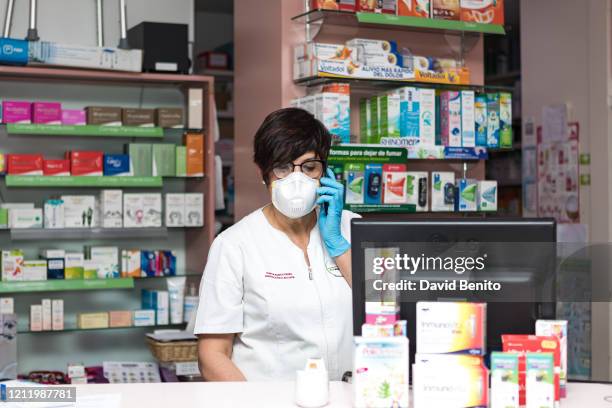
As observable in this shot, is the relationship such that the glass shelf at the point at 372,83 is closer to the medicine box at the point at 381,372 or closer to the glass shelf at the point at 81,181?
the glass shelf at the point at 81,181

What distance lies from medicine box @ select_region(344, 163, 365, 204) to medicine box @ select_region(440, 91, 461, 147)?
0.55 m

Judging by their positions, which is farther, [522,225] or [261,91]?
[261,91]

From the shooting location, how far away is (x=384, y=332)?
197cm

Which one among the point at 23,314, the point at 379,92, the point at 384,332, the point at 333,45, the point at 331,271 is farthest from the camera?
the point at 23,314

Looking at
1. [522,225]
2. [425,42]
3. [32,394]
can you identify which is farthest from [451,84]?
[32,394]

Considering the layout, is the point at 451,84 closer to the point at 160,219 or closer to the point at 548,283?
the point at 160,219

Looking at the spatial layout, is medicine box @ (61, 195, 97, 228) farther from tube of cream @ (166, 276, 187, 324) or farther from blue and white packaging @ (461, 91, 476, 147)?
blue and white packaging @ (461, 91, 476, 147)

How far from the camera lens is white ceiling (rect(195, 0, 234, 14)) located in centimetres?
802

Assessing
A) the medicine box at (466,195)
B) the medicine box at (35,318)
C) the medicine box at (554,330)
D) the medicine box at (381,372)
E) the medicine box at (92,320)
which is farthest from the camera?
the medicine box at (92,320)

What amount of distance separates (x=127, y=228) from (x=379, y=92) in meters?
1.64

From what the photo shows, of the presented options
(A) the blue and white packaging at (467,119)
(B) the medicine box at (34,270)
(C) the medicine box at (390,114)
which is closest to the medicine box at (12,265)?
(B) the medicine box at (34,270)

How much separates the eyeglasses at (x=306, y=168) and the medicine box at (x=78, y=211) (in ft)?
7.44

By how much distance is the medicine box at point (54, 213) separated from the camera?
15.5 ft

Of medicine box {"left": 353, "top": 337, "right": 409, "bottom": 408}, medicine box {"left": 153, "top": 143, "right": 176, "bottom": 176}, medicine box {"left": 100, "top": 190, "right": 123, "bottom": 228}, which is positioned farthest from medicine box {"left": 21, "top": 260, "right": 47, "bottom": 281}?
medicine box {"left": 353, "top": 337, "right": 409, "bottom": 408}
